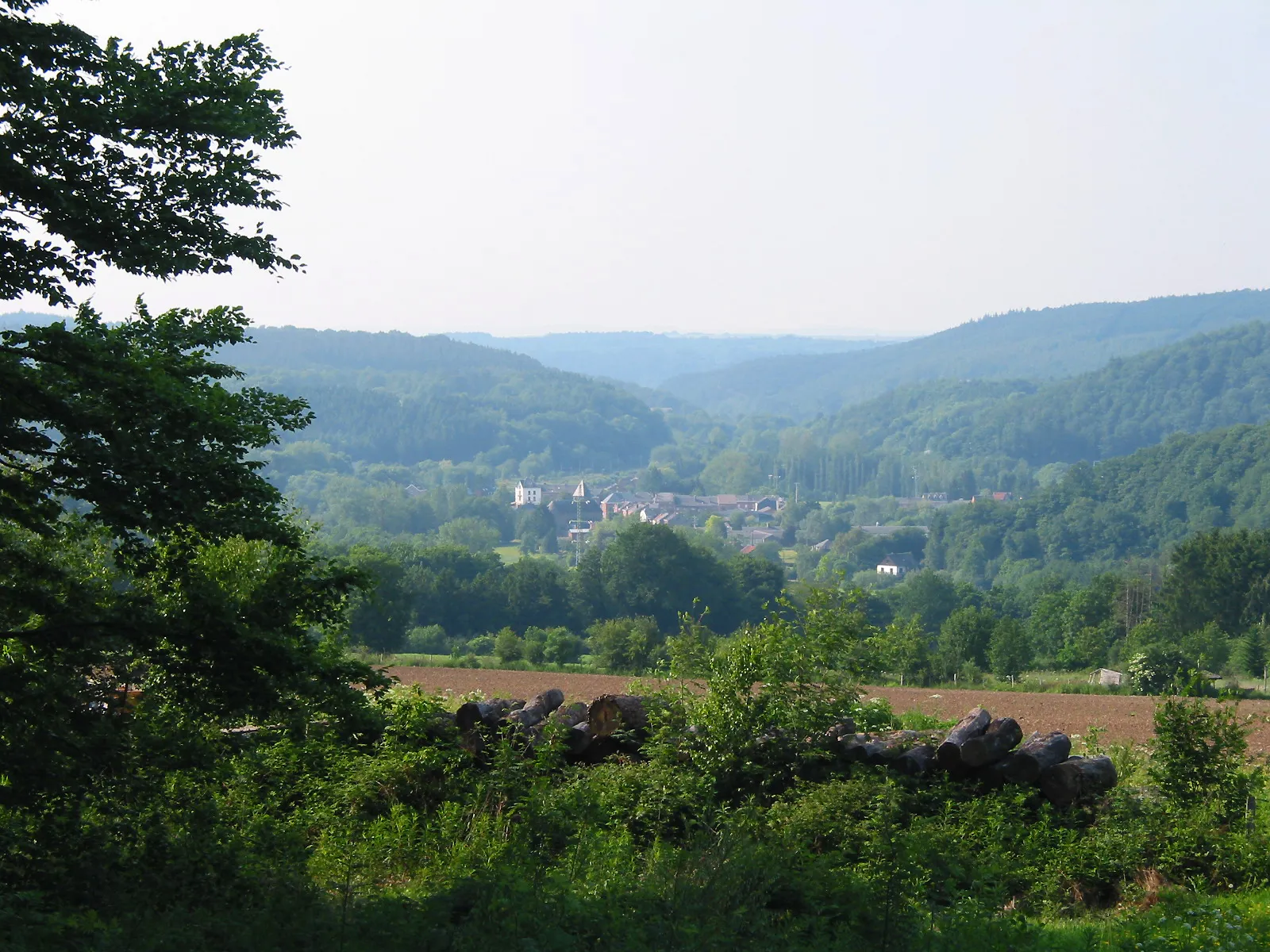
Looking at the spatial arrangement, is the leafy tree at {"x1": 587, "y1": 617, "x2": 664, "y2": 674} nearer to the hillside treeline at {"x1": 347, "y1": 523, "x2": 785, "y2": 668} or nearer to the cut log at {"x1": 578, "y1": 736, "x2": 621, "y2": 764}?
the cut log at {"x1": 578, "y1": 736, "x2": 621, "y2": 764}

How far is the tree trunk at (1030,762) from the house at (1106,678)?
23.2 m

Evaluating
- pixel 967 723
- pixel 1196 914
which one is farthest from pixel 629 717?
pixel 1196 914

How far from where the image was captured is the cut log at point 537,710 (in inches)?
502

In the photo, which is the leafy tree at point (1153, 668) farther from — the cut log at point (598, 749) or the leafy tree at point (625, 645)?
the cut log at point (598, 749)

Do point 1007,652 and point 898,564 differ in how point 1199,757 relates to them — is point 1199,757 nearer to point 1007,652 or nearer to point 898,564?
point 1007,652

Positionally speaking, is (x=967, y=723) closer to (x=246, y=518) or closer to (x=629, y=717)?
(x=629, y=717)

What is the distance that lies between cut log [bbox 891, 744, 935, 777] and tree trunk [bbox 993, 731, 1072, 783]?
1.97 feet

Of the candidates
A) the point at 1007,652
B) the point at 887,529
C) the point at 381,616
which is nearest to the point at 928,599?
the point at 1007,652

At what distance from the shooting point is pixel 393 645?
2023 inches

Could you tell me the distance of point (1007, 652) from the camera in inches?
1599

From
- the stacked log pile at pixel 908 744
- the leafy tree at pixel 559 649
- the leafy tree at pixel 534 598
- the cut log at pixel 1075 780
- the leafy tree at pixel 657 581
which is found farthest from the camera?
the leafy tree at pixel 657 581

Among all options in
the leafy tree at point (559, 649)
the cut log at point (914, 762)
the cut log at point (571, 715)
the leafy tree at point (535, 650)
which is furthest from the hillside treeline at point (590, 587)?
the cut log at point (914, 762)

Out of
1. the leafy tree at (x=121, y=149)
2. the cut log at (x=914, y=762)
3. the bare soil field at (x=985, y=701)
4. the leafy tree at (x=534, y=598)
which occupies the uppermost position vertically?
the leafy tree at (x=121, y=149)

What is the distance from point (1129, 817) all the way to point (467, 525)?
143 meters
